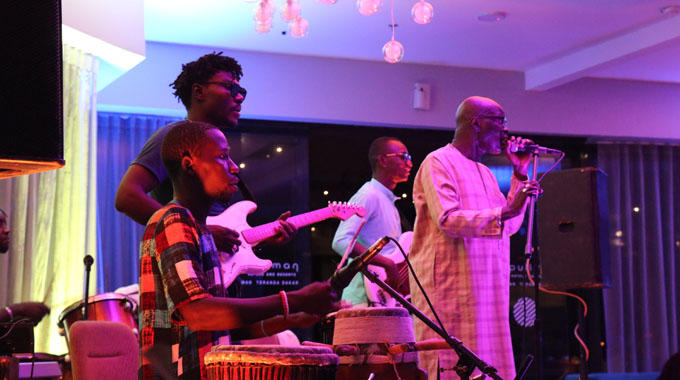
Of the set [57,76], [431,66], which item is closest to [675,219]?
[431,66]

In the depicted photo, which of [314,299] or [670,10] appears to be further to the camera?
[670,10]

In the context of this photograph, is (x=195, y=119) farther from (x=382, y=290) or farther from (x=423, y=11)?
(x=423, y=11)

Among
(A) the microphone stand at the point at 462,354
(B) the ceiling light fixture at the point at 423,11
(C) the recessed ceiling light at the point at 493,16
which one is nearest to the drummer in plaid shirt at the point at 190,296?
(A) the microphone stand at the point at 462,354

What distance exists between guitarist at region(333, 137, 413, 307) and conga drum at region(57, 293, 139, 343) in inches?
62.6

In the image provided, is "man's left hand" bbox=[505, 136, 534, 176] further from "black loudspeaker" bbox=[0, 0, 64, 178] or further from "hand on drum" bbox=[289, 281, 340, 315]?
"black loudspeaker" bbox=[0, 0, 64, 178]

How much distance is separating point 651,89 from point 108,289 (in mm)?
6574

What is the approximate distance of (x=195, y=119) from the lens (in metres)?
3.91

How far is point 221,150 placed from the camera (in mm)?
2742

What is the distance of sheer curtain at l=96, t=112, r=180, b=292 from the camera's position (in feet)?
28.7

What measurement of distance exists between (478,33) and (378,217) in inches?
130

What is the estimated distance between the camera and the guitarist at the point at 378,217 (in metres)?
5.62

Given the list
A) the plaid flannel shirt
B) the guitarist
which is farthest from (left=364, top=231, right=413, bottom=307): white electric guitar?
the plaid flannel shirt

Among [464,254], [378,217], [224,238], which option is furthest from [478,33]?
[224,238]

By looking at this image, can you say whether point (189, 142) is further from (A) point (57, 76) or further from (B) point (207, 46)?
(B) point (207, 46)
